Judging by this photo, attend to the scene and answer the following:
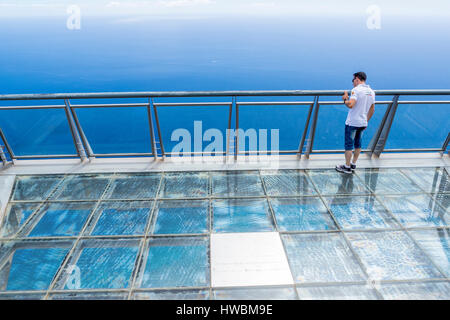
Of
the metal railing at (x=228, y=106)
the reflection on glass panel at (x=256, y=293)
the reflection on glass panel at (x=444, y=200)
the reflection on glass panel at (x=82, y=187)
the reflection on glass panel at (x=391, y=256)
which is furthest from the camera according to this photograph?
the metal railing at (x=228, y=106)

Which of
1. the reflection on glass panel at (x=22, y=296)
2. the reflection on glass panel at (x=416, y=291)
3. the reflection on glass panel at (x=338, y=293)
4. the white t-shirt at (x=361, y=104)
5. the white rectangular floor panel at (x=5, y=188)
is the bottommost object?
the reflection on glass panel at (x=22, y=296)

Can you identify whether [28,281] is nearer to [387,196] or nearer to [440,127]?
[387,196]

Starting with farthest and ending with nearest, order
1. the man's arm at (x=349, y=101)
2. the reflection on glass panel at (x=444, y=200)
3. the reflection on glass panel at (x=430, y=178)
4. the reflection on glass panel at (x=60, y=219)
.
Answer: the reflection on glass panel at (x=430, y=178)
the man's arm at (x=349, y=101)
the reflection on glass panel at (x=444, y=200)
the reflection on glass panel at (x=60, y=219)

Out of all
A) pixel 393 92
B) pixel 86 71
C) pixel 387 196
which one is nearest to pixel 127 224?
pixel 387 196

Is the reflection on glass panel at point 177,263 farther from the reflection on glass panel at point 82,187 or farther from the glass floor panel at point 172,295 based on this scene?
the reflection on glass panel at point 82,187

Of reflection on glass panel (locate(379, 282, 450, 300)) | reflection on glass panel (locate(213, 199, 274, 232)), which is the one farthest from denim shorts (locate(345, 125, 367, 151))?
reflection on glass panel (locate(379, 282, 450, 300))

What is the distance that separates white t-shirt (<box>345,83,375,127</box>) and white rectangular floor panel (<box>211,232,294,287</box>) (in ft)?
8.72

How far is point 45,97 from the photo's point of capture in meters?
5.05

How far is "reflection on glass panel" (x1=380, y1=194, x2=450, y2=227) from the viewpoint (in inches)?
159

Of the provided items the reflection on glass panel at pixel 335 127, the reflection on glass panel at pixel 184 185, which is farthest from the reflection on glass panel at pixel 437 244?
the reflection on glass panel at pixel 184 185

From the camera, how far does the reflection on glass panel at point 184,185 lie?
15.4ft

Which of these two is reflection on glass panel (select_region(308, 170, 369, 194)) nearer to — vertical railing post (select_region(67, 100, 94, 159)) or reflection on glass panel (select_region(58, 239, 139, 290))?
reflection on glass panel (select_region(58, 239, 139, 290))

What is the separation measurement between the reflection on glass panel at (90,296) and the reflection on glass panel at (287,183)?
Answer: 271 cm

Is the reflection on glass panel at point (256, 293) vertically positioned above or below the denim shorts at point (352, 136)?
below
